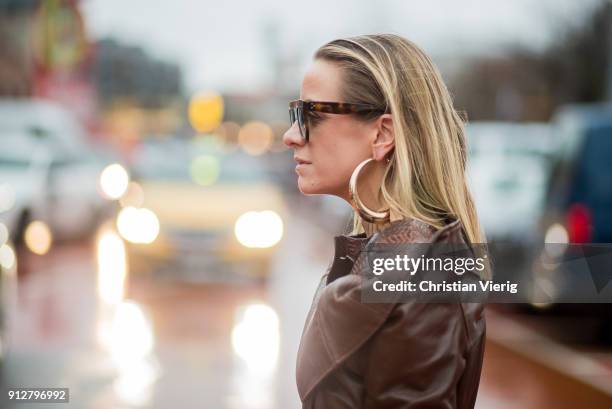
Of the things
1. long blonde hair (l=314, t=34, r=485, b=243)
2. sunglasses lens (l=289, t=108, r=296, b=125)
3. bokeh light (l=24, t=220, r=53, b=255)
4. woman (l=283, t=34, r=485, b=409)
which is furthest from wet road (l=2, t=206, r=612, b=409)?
long blonde hair (l=314, t=34, r=485, b=243)

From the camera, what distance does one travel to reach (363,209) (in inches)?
68.8

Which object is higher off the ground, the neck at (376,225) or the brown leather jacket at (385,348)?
the neck at (376,225)

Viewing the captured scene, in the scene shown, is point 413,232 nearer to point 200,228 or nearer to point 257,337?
point 257,337

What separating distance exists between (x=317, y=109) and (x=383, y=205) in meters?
0.21

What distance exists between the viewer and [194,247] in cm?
1115

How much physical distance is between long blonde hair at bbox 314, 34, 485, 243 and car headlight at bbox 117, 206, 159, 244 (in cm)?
954

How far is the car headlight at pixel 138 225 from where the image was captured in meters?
11.1

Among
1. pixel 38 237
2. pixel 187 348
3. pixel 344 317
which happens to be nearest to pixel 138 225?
pixel 187 348

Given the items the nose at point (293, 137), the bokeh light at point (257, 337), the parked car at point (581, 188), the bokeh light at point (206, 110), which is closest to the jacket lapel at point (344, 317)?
the nose at point (293, 137)

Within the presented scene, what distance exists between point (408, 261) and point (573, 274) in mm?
1481

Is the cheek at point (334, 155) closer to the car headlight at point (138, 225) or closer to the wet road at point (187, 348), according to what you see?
the wet road at point (187, 348)

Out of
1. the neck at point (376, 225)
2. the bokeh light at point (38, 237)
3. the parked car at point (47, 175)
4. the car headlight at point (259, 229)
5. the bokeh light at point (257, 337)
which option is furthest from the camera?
the bokeh light at point (38, 237)

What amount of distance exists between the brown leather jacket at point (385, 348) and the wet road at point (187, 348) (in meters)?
2.00

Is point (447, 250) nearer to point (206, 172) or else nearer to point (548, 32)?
point (206, 172)
